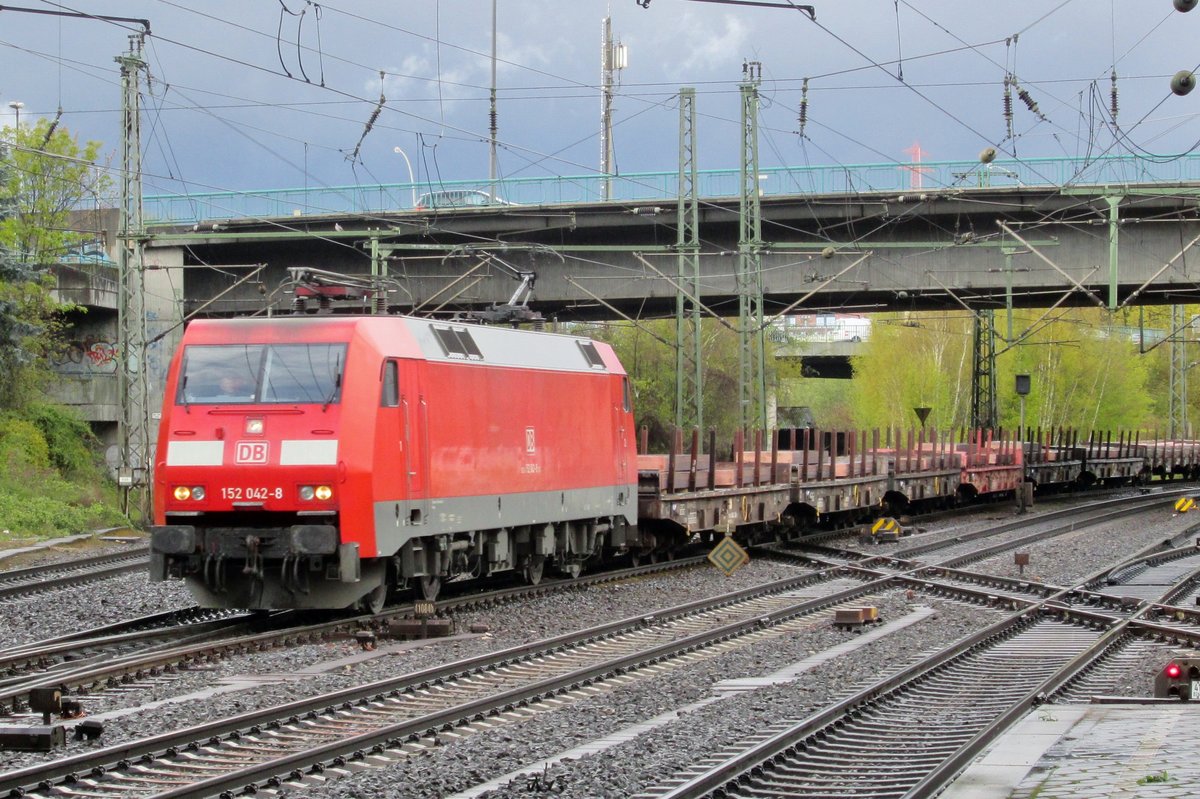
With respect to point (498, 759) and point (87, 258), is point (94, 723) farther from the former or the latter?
point (87, 258)

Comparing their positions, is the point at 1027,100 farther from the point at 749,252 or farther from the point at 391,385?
the point at 391,385

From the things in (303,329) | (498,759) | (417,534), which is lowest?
(498,759)

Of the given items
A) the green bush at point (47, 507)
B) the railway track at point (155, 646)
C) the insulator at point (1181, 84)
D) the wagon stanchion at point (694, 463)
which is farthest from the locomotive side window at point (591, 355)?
the green bush at point (47, 507)

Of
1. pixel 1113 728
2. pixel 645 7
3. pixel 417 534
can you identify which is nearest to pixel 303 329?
pixel 417 534

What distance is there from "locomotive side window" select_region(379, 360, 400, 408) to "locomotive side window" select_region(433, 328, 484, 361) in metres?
1.20

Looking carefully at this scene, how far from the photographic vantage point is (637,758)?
888 centimetres

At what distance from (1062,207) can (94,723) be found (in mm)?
30738

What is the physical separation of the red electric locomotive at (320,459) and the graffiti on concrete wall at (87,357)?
82.1ft

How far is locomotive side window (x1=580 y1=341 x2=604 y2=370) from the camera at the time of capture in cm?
1992

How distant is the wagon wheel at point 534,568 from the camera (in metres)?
18.8

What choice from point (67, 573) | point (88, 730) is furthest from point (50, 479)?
point (88, 730)

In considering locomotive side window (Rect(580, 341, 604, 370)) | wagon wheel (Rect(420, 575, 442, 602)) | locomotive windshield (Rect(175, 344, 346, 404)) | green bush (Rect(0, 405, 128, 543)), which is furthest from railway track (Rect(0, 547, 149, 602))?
locomotive side window (Rect(580, 341, 604, 370))

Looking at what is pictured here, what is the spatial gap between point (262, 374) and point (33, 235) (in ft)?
85.2

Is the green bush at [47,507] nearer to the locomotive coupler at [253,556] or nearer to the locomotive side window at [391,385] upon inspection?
the locomotive coupler at [253,556]
